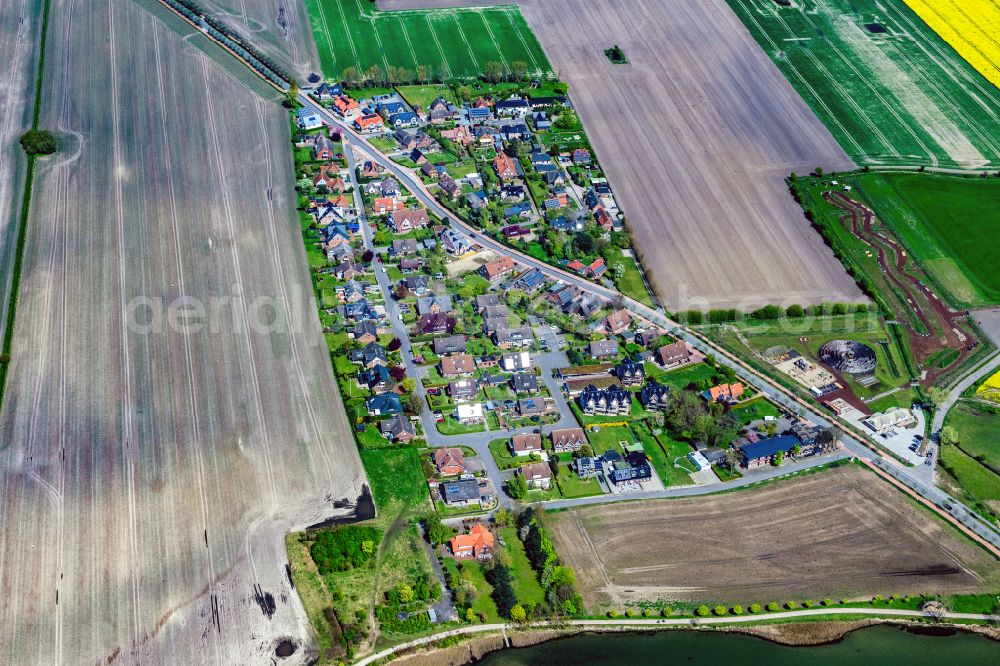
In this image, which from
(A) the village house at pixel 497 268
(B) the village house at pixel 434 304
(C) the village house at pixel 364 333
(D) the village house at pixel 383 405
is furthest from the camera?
(A) the village house at pixel 497 268

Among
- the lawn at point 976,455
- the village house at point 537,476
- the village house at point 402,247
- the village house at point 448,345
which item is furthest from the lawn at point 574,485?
the village house at point 402,247

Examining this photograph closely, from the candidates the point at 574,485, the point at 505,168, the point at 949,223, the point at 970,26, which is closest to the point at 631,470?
the point at 574,485

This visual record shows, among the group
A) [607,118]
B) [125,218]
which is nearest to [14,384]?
[125,218]

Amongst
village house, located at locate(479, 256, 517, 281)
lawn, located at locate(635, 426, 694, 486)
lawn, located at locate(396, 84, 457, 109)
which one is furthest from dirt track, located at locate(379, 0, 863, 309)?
lawn, located at locate(635, 426, 694, 486)

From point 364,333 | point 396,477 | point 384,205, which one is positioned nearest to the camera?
point 396,477

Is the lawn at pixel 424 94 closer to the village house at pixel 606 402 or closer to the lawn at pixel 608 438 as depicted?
the village house at pixel 606 402

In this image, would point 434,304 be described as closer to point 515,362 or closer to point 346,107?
point 515,362

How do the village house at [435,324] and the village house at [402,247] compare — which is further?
the village house at [402,247]
